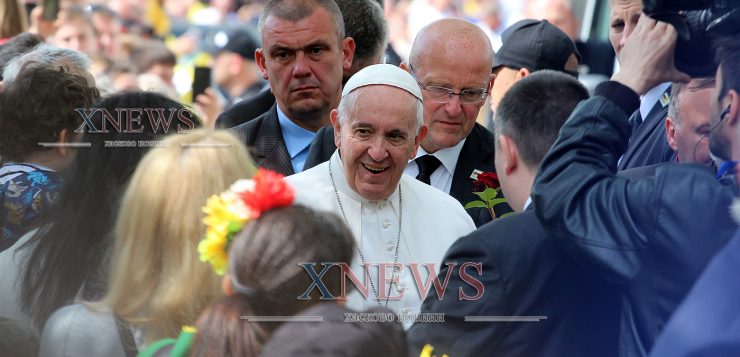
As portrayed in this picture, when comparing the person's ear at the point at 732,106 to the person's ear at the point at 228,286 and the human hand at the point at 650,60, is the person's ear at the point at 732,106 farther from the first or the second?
the person's ear at the point at 228,286

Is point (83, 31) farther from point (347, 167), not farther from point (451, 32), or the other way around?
point (347, 167)

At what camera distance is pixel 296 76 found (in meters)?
3.48

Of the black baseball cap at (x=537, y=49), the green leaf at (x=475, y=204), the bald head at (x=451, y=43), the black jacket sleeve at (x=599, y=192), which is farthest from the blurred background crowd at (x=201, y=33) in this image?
the black jacket sleeve at (x=599, y=192)

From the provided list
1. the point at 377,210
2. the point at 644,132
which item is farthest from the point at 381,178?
the point at 644,132

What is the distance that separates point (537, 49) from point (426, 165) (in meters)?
0.89

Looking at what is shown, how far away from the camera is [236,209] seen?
223cm

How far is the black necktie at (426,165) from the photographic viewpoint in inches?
135

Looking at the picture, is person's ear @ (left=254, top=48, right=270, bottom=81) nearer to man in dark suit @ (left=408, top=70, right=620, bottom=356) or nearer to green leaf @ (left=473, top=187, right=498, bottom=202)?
green leaf @ (left=473, top=187, right=498, bottom=202)

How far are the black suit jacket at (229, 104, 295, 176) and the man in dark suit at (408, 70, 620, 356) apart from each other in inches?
39.8

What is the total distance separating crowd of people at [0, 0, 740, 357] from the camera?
2137 millimetres

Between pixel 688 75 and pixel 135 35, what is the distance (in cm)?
496

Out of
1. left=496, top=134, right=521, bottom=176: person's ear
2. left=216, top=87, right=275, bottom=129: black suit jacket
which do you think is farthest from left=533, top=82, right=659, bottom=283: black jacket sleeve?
left=216, top=87, right=275, bottom=129: black suit jacket

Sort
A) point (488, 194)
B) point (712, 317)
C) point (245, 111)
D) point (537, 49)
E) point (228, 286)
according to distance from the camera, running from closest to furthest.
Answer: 1. point (712, 317)
2. point (228, 286)
3. point (488, 194)
4. point (245, 111)
5. point (537, 49)

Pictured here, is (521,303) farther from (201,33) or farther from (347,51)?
(201,33)
